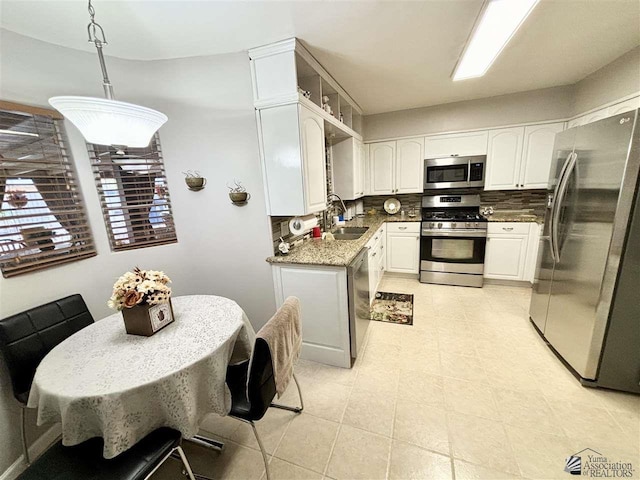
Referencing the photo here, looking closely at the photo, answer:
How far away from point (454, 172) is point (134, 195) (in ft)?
12.6

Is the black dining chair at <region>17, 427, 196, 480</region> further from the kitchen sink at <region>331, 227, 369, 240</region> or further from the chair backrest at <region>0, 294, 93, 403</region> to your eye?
the kitchen sink at <region>331, 227, 369, 240</region>

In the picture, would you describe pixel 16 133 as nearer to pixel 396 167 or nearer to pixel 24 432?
pixel 24 432

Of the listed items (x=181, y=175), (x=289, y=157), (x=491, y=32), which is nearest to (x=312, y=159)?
(x=289, y=157)

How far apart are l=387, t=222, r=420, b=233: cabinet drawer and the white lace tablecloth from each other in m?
2.91

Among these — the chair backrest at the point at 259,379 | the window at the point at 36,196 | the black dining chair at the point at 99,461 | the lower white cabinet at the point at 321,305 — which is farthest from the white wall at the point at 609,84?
the window at the point at 36,196

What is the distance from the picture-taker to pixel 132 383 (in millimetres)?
994

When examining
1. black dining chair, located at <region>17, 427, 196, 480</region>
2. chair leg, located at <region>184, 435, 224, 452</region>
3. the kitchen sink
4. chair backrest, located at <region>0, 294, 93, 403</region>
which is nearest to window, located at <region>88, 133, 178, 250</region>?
chair backrest, located at <region>0, 294, 93, 403</region>

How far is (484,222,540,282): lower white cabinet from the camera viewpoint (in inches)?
126

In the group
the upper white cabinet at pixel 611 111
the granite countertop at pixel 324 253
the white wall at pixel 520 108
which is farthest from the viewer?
the white wall at pixel 520 108

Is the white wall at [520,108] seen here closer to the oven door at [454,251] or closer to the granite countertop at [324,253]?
the oven door at [454,251]

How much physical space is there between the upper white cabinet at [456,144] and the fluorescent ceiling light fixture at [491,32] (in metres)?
1.12

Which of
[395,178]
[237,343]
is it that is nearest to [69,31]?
[237,343]

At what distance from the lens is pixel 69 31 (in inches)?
61.8

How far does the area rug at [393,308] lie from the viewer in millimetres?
2810
